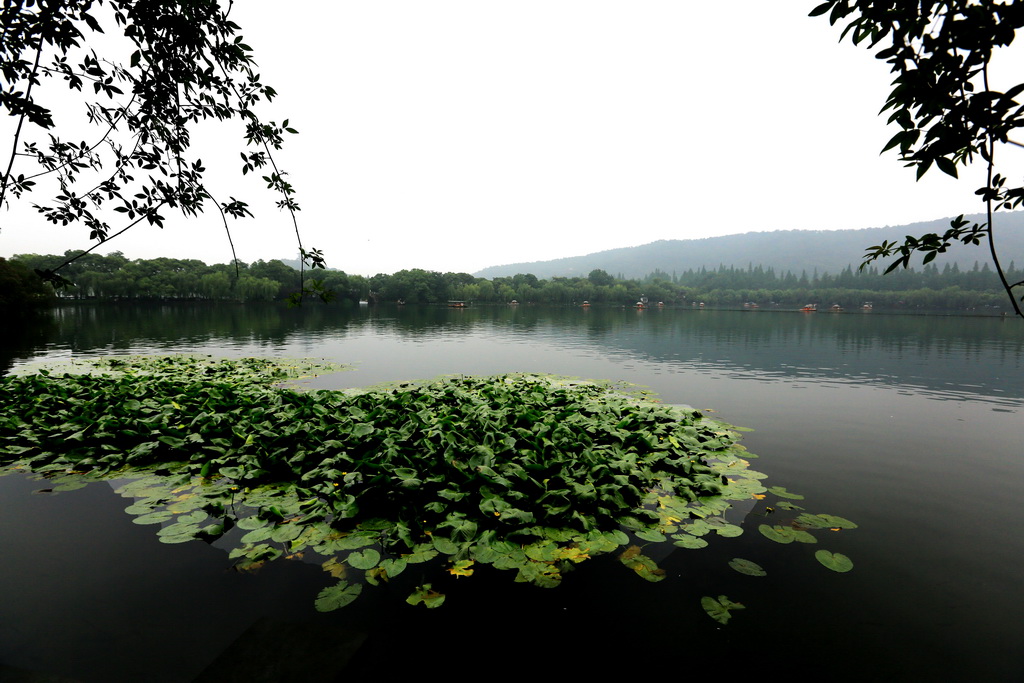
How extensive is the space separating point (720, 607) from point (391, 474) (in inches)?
216

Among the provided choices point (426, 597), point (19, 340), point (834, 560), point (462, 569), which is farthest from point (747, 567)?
point (19, 340)

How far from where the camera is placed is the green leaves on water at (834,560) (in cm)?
681

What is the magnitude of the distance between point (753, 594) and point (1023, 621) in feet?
10.9

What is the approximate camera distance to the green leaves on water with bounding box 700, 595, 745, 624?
18.6ft

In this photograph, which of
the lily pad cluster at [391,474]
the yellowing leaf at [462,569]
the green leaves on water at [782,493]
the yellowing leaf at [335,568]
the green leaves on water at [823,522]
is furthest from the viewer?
the green leaves on water at [782,493]

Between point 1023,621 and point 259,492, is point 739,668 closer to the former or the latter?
point 1023,621

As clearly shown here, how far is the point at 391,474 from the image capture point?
7930 mm

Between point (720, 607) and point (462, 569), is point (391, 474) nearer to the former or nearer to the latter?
point (462, 569)

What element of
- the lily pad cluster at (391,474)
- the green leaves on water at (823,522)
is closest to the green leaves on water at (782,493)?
the lily pad cluster at (391,474)

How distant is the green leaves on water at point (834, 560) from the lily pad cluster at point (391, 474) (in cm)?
7

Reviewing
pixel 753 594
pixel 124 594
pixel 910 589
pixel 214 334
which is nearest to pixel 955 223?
pixel 753 594

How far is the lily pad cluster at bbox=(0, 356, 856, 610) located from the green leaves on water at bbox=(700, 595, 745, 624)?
792mm

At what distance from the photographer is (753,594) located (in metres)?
6.13

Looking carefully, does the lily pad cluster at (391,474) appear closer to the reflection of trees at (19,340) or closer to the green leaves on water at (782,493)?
the green leaves on water at (782,493)
